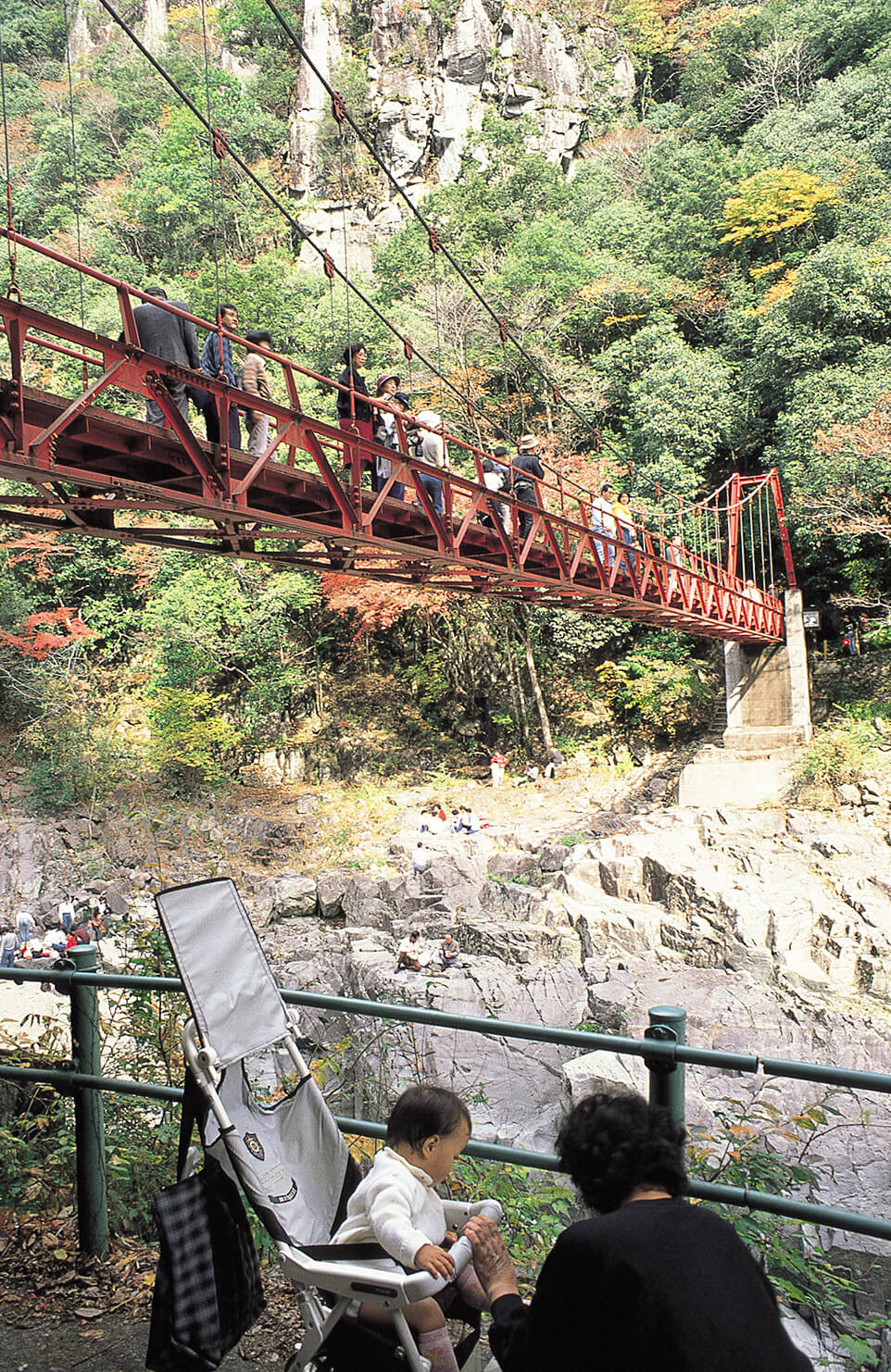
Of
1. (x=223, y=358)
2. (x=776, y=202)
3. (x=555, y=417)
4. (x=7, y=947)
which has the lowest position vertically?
(x=7, y=947)

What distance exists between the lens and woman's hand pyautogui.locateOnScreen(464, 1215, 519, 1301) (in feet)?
5.24

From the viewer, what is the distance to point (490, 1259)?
164 cm

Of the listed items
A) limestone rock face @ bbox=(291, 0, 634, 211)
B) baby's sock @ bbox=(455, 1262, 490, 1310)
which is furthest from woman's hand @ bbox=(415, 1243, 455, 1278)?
limestone rock face @ bbox=(291, 0, 634, 211)

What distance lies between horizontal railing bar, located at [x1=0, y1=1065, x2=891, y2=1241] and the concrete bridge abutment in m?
14.5

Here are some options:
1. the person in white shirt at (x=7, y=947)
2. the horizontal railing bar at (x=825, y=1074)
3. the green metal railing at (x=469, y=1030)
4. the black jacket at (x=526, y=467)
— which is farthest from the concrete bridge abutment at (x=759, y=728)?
the horizontal railing bar at (x=825, y=1074)

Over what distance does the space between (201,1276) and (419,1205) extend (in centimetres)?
44

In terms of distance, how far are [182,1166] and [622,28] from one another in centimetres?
4501

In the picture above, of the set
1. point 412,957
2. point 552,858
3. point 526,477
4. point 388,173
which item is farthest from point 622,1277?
point 552,858

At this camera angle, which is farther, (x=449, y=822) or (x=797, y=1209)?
(x=449, y=822)

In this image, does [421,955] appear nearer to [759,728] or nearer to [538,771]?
[538,771]

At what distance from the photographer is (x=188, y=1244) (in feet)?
5.86

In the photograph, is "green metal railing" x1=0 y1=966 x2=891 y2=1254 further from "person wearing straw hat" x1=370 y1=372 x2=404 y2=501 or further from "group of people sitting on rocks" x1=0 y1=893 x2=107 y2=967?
"group of people sitting on rocks" x1=0 y1=893 x2=107 y2=967

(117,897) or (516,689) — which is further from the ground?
(516,689)

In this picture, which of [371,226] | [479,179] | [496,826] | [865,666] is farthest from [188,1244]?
[371,226]
